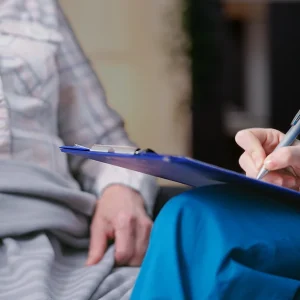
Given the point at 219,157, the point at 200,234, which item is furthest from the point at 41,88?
the point at 219,157

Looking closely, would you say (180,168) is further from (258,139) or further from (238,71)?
(238,71)

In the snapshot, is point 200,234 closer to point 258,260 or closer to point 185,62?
point 258,260

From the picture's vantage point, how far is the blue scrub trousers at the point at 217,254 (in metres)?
0.42

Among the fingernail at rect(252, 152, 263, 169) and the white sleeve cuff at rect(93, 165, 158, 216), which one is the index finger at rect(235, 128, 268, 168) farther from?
the white sleeve cuff at rect(93, 165, 158, 216)

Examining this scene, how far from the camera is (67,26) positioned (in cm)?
94

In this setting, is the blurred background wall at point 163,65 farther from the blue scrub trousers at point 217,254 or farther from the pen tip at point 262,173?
the blue scrub trousers at point 217,254

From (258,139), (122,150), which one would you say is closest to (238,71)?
(258,139)

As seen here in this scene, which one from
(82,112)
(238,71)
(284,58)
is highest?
(82,112)

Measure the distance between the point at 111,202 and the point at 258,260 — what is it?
0.39 metres

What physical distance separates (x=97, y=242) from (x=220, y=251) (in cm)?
35

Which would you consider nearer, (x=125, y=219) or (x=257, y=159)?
(x=257, y=159)

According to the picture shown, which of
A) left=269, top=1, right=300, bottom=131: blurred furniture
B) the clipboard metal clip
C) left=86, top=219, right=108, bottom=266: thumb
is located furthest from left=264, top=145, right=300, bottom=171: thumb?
left=269, top=1, right=300, bottom=131: blurred furniture

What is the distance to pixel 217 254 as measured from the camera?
419 millimetres

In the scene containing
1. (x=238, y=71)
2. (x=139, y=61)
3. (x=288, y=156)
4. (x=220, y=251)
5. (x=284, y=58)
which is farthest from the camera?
(x=238, y=71)
